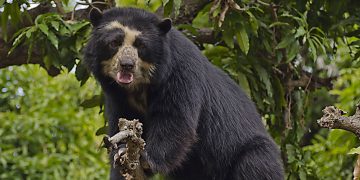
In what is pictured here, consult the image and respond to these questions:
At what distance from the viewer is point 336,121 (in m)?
4.16

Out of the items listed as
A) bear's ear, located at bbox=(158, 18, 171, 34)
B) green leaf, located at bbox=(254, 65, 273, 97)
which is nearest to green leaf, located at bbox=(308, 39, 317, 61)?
green leaf, located at bbox=(254, 65, 273, 97)

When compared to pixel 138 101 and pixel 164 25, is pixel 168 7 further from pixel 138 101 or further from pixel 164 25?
pixel 138 101

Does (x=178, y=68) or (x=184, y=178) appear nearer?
(x=178, y=68)

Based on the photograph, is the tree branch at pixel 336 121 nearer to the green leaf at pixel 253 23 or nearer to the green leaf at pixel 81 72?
the green leaf at pixel 253 23

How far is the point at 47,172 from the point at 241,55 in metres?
3.57

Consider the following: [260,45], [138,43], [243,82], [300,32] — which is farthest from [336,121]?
[260,45]

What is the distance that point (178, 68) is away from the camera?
5289 millimetres

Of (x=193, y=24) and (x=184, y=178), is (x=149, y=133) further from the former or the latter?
(x=193, y=24)

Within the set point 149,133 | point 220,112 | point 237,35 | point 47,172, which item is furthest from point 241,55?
point 47,172

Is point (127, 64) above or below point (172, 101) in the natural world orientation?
above

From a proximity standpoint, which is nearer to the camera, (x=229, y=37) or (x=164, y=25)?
(x=164, y=25)

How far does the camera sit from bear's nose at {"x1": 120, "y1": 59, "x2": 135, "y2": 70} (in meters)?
5.00

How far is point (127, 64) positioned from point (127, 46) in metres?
0.15

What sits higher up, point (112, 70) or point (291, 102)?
point (112, 70)
